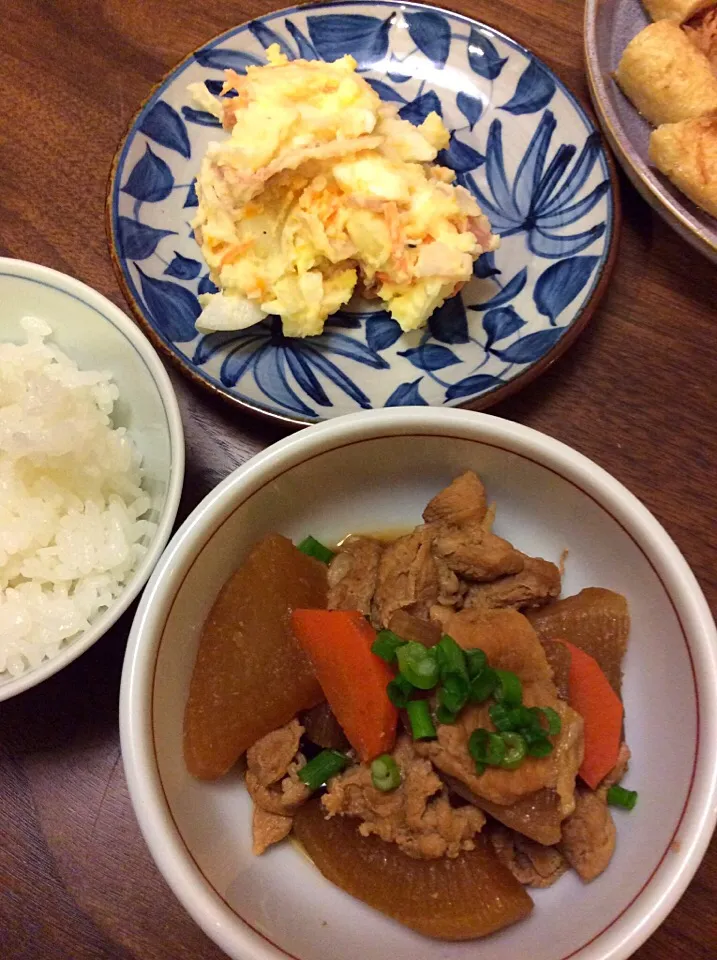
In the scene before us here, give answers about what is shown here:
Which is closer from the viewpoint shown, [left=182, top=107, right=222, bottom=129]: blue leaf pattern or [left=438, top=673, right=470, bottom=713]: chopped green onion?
[left=438, top=673, right=470, bottom=713]: chopped green onion

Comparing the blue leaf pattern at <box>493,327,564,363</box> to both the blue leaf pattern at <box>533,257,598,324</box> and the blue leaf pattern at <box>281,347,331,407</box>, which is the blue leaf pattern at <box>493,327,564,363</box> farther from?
the blue leaf pattern at <box>281,347,331,407</box>

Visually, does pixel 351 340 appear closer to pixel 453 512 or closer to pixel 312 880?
pixel 453 512

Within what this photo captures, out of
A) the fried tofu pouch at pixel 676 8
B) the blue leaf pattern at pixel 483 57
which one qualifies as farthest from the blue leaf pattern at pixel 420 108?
the fried tofu pouch at pixel 676 8

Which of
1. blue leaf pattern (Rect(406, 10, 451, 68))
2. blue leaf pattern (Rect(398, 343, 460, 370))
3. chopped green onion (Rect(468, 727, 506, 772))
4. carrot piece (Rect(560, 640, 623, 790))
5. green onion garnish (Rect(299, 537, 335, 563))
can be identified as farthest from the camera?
blue leaf pattern (Rect(406, 10, 451, 68))

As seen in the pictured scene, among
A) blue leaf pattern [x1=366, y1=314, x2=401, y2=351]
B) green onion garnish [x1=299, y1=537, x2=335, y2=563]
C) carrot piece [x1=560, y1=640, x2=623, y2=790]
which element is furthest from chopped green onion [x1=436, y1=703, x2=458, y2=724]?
blue leaf pattern [x1=366, y1=314, x2=401, y2=351]

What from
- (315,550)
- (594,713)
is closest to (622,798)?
(594,713)

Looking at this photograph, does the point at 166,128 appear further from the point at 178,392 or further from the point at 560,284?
the point at 560,284

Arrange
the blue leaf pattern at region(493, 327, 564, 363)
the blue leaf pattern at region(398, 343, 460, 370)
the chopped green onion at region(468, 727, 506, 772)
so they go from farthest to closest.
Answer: the blue leaf pattern at region(398, 343, 460, 370) → the blue leaf pattern at region(493, 327, 564, 363) → the chopped green onion at region(468, 727, 506, 772)

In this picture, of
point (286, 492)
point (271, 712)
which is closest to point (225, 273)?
point (286, 492)
